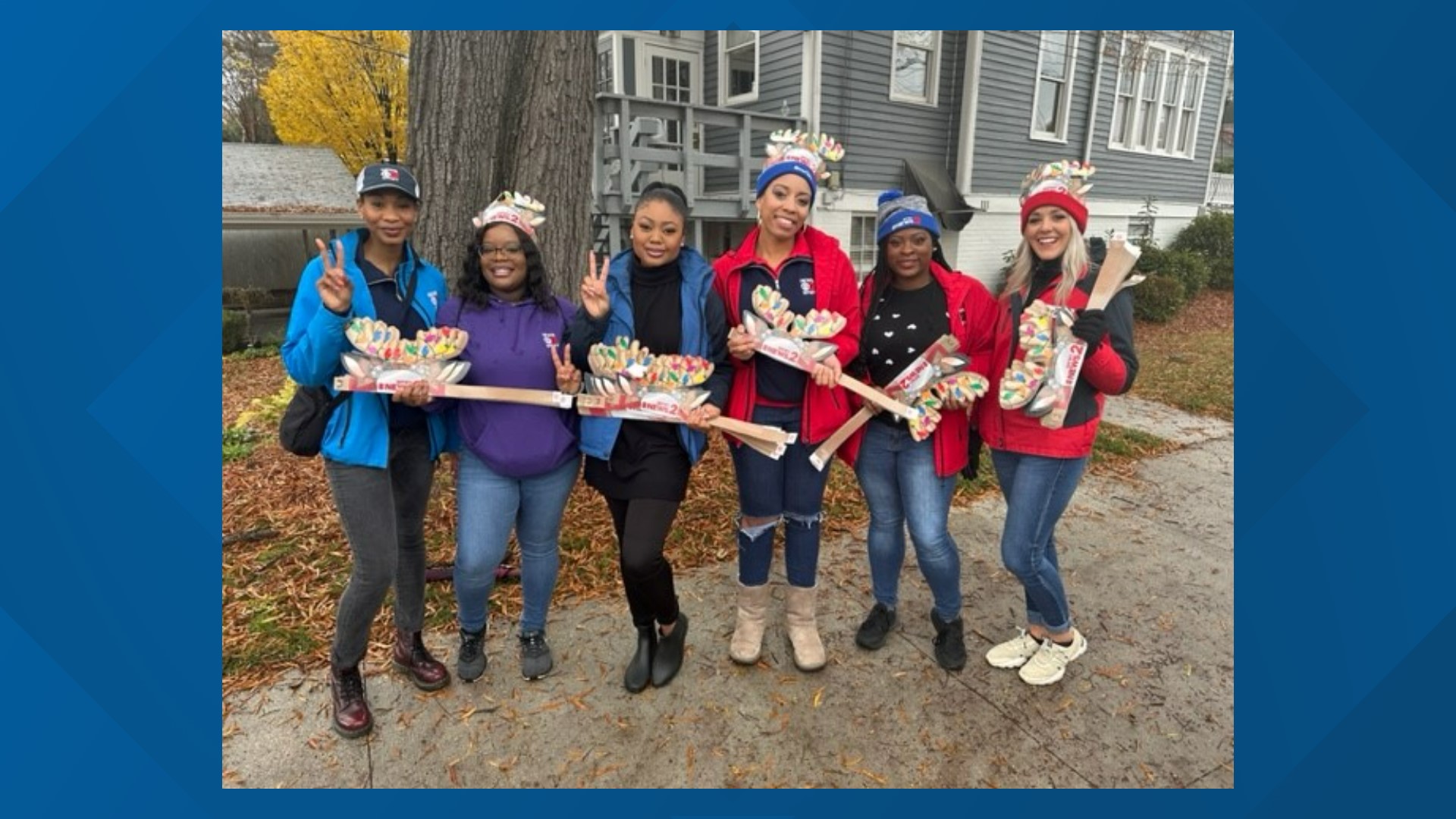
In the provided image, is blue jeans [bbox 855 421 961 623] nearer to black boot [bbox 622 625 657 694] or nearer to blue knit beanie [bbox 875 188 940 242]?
blue knit beanie [bbox 875 188 940 242]

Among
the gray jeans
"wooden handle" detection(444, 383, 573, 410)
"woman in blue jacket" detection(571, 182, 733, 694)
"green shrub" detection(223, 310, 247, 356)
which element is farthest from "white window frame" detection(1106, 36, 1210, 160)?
"green shrub" detection(223, 310, 247, 356)

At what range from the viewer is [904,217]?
119 inches

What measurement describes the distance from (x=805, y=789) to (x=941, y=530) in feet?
3.88

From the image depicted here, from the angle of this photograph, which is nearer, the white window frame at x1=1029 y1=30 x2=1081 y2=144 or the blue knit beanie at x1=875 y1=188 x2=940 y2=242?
the blue knit beanie at x1=875 y1=188 x2=940 y2=242

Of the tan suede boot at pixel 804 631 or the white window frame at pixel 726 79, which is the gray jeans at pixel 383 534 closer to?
the tan suede boot at pixel 804 631

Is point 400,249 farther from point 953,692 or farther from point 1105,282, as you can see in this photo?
point 953,692

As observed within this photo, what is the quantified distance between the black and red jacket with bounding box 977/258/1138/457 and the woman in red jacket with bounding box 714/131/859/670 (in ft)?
1.96

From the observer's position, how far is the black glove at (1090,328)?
2.80m

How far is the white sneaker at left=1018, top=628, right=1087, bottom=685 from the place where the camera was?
338 cm

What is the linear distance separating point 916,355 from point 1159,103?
55.5 feet

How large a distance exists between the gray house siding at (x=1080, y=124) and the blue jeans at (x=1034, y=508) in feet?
38.1

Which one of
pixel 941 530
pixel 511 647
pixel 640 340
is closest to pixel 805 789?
pixel 941 530

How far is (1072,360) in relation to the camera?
2.82 m

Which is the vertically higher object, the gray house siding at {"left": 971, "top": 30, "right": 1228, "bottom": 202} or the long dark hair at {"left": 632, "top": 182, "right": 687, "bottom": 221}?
the gray house siding at {"left": 971, "top": 30, "right": 1228, "bottom": 202}
